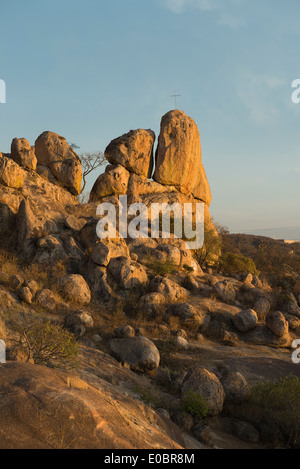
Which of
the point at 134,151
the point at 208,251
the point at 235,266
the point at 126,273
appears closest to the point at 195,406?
the point at 126,273

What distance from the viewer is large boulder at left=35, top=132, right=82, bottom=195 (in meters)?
25.4

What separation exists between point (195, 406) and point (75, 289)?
824cm

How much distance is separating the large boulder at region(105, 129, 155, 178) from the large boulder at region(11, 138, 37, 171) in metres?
8.18

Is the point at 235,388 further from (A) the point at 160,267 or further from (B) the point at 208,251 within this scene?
(B) the point at 208,251

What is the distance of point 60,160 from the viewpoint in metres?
25.9

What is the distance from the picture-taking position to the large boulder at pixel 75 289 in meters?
14.7

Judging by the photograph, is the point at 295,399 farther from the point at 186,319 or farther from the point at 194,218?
the point at 194,218

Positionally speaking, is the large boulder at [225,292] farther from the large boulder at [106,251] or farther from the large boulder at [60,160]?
the large boulder at [60,160]

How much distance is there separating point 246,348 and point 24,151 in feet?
60.9

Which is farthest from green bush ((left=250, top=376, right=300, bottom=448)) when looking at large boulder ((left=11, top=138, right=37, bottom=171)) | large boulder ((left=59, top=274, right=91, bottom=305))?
large boulder ((left=11, top=138, right=37, bottom=171))

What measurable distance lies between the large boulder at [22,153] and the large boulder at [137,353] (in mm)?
15666

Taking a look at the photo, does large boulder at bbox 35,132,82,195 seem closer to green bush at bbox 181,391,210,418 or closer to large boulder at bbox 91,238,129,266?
large boulder at bbox 91,238,129,266
